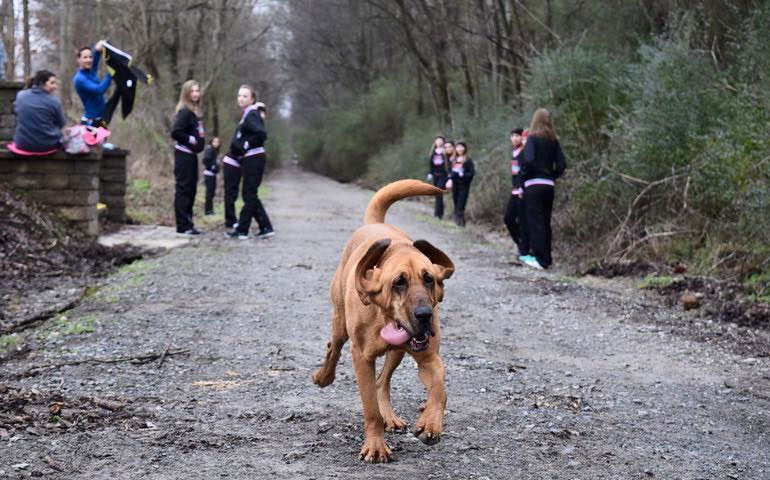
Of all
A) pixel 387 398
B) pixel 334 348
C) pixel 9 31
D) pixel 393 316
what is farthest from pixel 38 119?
pixel 9 31

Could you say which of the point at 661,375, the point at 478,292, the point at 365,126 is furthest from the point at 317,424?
the point at 365,126

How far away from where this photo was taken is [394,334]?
444 centimetres

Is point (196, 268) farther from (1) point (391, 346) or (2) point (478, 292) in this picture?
(1) point (391, 346)

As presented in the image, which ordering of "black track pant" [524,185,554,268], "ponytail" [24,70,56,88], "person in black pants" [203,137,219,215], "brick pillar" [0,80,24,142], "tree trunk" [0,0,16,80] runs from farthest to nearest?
"tree trunk" [0,0,16,80] → "person in black pants" [203,137,219,215] → "brick pillar" [0,80,24,142] → "black track pant" [524,185,554,268] → "ponytail" [24,70,56,88]

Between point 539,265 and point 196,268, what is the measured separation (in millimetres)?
4912

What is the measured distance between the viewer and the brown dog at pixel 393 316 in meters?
4.34

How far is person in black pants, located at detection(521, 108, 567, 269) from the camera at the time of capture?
13523 millimetres

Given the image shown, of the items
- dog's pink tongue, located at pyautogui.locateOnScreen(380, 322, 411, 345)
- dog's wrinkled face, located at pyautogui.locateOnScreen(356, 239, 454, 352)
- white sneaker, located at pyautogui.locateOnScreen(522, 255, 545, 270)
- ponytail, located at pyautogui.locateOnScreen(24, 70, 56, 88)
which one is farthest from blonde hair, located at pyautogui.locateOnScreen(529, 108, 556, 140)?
dog's pink tongue, located at pyautogui.locateOnScreen(380, 322, 411, 345)

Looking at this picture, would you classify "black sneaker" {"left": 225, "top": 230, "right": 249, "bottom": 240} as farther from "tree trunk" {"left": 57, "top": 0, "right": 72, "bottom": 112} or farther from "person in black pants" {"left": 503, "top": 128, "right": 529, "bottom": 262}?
"tree trunk" {"left": 57, "top": 0, "right": 72, "bottom": 112}

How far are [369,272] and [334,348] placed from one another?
3.55ft

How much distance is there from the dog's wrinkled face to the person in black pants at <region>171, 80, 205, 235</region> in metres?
11.0

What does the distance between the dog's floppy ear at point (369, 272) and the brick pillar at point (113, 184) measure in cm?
1283

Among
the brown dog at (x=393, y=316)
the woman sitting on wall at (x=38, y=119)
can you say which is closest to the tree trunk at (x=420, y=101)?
the woman sitting on wall at (x=38, y=119)

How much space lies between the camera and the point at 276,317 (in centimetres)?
891
